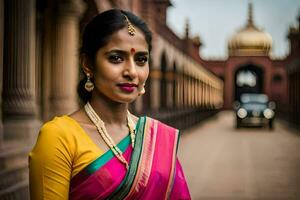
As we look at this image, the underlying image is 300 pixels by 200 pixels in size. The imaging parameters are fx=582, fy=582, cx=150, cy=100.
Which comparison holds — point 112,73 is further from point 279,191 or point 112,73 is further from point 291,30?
point 291,30

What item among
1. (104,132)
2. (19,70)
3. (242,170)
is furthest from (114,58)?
(242,170)

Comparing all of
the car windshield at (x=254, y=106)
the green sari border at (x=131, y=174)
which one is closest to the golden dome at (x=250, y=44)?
the car windshield at (x=254, y=106)

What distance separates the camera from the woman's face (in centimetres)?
217

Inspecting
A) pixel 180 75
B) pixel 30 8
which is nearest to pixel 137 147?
pixel 30 8

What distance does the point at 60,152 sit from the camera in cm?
201

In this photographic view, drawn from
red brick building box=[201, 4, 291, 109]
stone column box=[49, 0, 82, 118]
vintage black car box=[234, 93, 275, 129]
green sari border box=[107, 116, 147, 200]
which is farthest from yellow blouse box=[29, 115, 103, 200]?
red brick building box=[201, 4, 291, 109]

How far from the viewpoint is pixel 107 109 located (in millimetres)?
2264

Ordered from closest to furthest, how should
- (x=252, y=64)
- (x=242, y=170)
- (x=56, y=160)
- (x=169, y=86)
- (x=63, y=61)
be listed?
(x=56, y=160) → (x=242, y=170) → (x=63, y=61) → (x=169, y=86) → (x=252, y=64)

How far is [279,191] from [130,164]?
24.2 ft

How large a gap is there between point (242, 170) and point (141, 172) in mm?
9938

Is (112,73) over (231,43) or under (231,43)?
under

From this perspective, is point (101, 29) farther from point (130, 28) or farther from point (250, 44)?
point (250, 44)

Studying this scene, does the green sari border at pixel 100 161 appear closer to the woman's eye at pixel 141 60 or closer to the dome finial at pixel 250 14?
the woman's eye at pixel 141 60

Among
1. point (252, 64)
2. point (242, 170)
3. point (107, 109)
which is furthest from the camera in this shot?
point (252, 64)
